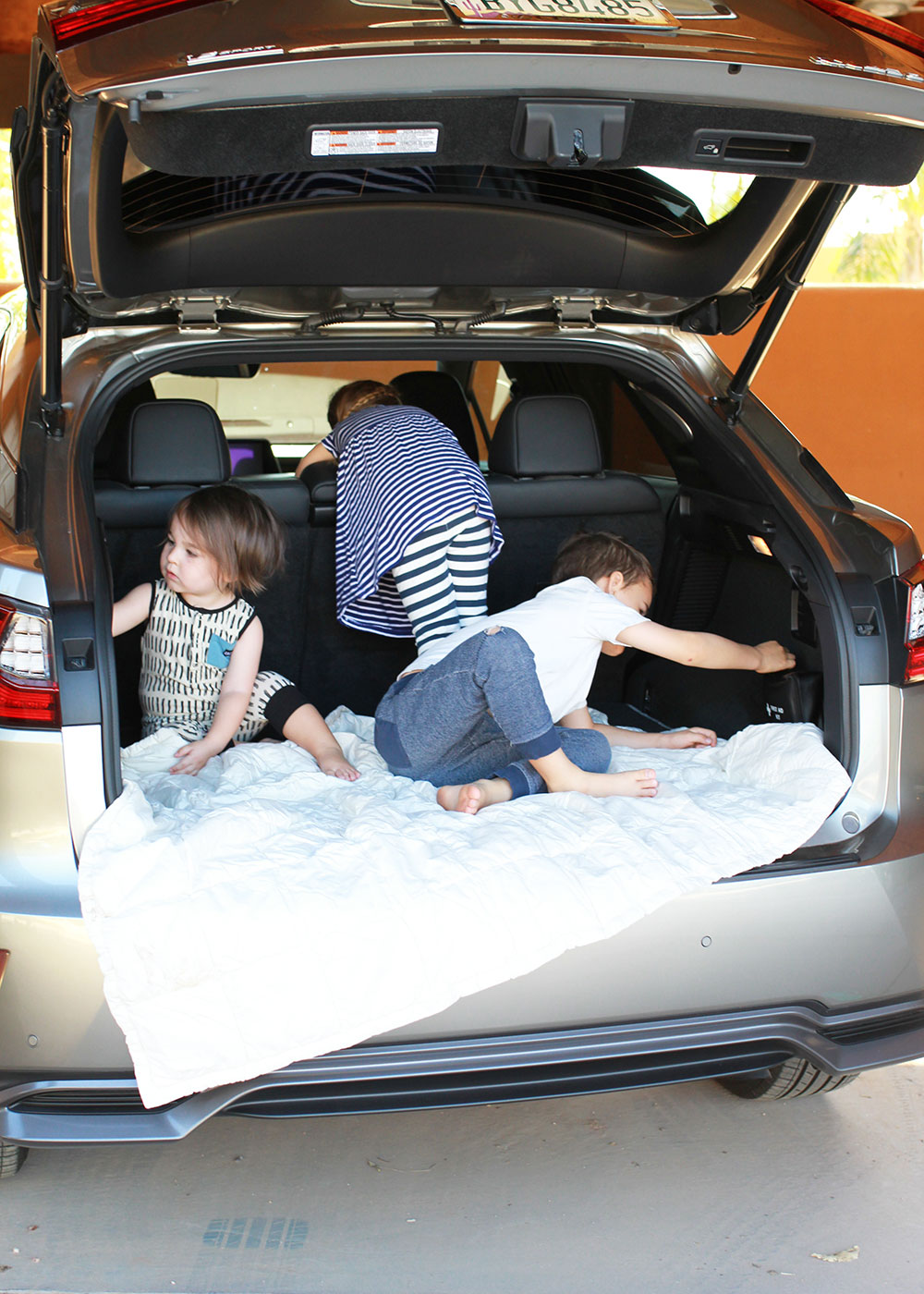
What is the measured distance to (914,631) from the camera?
6.96ft

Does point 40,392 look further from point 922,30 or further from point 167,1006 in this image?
point 922,30

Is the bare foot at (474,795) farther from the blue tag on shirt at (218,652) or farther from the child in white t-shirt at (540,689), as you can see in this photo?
the blue tag on shirt at (218,652)

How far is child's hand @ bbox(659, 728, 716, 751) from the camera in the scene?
258cm

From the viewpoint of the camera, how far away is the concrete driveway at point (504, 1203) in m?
1.91

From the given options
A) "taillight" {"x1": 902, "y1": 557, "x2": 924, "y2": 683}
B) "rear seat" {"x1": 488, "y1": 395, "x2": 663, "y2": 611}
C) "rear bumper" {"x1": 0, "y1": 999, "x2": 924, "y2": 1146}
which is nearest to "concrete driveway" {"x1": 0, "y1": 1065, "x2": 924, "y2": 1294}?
"rear bumper" {"x1": 0, "y1": 999, "x2": 924, "y2": 1146}

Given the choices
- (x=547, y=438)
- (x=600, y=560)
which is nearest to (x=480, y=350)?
(x=547, y=438)

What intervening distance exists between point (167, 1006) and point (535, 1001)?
1.73ft

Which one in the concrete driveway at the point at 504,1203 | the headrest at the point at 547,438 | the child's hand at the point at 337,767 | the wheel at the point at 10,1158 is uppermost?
the headrest at the point at 547,438

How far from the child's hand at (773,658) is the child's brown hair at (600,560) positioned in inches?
13.0

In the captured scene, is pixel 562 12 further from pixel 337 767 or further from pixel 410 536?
pixel 337 767

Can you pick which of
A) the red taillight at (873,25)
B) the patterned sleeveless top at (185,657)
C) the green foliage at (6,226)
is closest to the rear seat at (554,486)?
the patterned sleeveless top at (185,657)

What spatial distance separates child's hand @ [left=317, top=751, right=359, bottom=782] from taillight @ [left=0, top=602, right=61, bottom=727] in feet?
2.29

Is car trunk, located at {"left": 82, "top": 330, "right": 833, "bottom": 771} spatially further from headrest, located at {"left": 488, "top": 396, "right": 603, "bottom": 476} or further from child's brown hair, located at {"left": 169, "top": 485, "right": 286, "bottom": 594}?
child's brown hair, located at {"left": 169, "top": 485, "right": 286, "bottom": 594}

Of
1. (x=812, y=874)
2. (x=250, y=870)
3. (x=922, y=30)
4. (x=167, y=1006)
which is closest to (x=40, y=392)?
(x=250, y=870)
